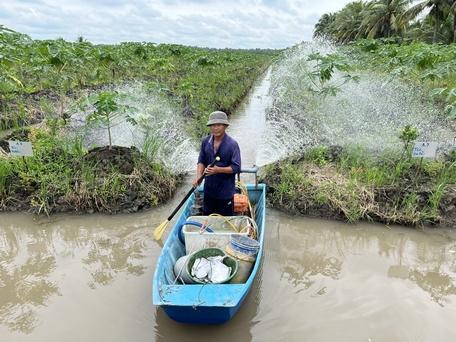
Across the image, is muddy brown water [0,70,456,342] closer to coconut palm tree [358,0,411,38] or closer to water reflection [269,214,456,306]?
water reflection [269,214,456,306]

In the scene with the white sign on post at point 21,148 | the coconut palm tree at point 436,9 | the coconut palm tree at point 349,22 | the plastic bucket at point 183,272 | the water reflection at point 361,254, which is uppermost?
the coconut palm tree at point 349,22

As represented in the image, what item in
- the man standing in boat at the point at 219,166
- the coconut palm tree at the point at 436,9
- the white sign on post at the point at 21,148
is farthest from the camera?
the coconut palm tree at the point at 436,9

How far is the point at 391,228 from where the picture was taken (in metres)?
6.18

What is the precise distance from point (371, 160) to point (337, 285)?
3.25 metres

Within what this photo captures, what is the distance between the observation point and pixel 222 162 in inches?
194

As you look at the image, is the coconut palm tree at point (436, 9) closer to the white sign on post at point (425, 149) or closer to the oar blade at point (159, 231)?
the white sign on post at point (425, 149)

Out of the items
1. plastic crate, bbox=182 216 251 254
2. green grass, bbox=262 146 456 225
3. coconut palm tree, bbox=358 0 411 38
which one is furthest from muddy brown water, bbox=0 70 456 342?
coconut palm tree, bbox=358 0 411 38

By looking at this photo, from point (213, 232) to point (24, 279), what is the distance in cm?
240

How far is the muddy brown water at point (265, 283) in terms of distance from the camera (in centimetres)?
402

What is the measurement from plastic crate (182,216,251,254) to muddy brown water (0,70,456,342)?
68 cm

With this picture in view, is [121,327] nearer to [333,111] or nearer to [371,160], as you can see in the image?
[371,160]

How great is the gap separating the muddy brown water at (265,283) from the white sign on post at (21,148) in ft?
3.28

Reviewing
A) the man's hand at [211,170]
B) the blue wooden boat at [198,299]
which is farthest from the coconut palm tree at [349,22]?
the blue wooden boat at [198,299]

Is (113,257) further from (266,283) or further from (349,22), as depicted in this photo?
(349,22)
